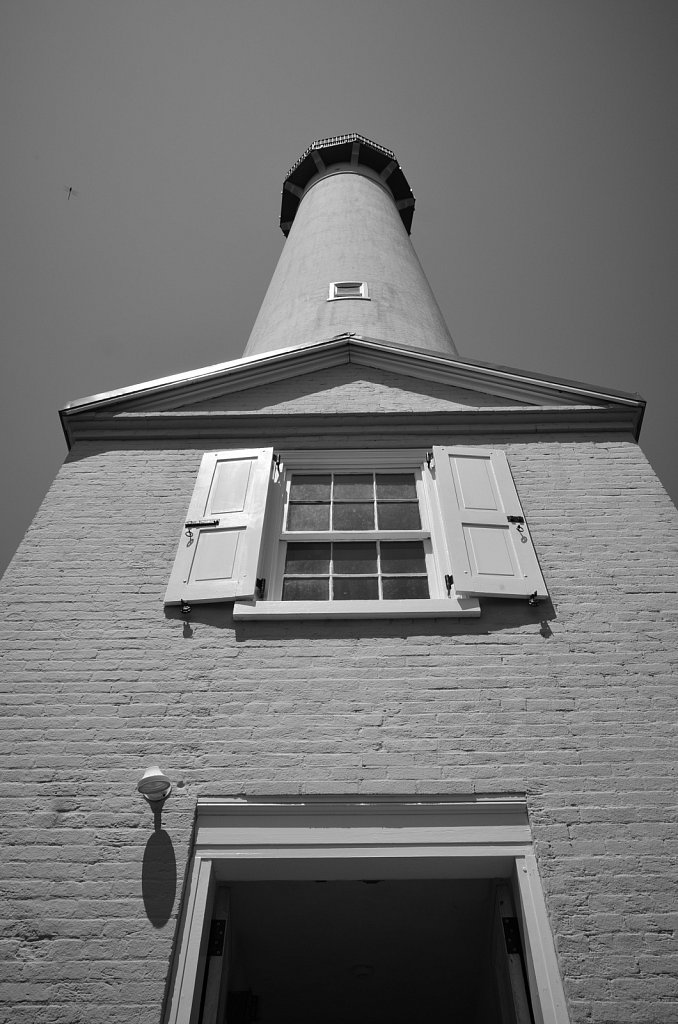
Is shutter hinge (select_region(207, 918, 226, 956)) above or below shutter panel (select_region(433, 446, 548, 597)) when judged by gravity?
below

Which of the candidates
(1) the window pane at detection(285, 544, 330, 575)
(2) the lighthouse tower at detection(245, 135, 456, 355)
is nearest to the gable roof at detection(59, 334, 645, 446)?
(2) the lighthouse tower at detection(245, 135, 456, 355)

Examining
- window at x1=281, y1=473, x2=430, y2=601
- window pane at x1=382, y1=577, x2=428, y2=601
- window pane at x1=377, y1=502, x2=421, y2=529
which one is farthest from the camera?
window pane at x1=377, y1=502, x2=421, y2=529

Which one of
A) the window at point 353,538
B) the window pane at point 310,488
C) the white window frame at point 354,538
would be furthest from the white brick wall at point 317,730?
the window pane at point 310,488

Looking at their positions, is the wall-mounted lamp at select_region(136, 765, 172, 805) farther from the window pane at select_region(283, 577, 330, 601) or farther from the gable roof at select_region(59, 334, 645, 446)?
the gable roof at select_region(59, 334, 645, 446)

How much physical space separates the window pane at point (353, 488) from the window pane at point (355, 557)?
61cm

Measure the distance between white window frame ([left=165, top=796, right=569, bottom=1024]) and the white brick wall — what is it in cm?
10

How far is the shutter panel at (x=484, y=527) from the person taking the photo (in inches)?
225

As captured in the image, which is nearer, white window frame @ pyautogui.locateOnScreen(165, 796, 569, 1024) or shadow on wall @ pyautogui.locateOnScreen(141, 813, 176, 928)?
shadow on wall @ pyautogui.locateOnScreen(141, 813, 176, 928)

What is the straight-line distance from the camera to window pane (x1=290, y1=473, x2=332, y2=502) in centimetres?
704

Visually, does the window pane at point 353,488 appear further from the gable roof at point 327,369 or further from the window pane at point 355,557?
the gable roof at point 327,369

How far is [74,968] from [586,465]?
18.5ft

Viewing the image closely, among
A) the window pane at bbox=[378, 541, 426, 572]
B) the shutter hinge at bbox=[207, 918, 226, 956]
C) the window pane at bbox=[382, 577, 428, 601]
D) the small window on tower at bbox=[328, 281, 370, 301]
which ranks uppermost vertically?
the small window on tower at bbox=[328, 281, 370, 301]

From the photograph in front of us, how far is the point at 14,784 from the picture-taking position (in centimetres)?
458

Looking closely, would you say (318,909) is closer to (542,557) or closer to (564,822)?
(564,822)
